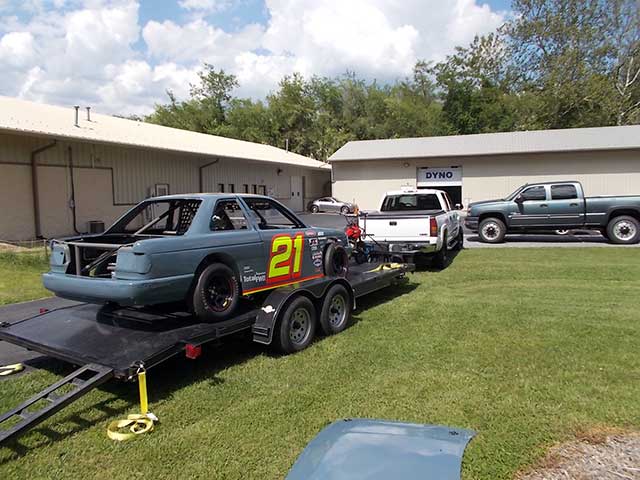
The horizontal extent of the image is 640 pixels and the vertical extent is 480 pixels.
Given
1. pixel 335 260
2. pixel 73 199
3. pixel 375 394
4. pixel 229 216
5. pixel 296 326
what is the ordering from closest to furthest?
pixel 375 394 < pixel 296 326 < pixel 229 216 < pixel 335 260 < pixel 73 199

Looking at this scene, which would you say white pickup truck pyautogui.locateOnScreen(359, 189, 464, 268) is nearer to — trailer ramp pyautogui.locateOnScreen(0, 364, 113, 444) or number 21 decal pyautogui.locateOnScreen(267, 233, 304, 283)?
number 21 decal pyautogui.locateOnScreen(267, 233, 304, 283)

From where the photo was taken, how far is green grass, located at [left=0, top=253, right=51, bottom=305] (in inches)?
346

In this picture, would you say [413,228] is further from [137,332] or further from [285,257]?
[137,332]

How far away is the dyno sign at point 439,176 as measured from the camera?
1099 inches

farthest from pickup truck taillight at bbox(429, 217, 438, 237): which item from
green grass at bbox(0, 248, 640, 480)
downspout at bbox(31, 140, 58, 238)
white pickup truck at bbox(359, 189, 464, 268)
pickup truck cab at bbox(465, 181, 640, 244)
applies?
downspout at bbox(31, 140, 58, 238)

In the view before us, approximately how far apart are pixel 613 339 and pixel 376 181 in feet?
80.1

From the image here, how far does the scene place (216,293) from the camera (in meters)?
5.06

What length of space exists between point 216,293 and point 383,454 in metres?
3.13

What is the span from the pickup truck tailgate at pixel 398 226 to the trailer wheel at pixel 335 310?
4.63m

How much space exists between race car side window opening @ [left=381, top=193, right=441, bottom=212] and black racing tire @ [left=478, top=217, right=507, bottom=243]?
16.8 feet

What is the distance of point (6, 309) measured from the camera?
25.4 feet

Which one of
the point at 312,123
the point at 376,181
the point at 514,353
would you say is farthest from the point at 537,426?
the point at 312,123

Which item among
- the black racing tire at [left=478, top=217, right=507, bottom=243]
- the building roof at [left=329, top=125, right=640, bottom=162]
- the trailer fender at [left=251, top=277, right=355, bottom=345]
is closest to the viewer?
the trailer fender at [left=251, top=277, right=355, bottom=345]

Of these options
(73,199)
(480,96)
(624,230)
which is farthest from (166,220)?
(480,96)
